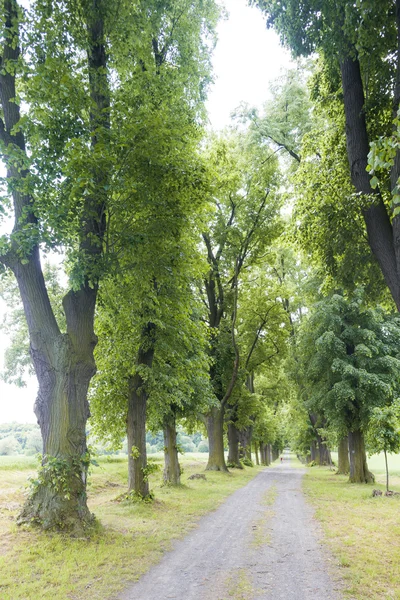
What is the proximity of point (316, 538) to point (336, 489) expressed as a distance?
29.2ft

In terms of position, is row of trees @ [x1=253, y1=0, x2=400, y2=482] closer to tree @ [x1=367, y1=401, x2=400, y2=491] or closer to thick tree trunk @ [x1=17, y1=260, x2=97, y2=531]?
tree @ [x1=367, y1=401, x2=400, y2=491]

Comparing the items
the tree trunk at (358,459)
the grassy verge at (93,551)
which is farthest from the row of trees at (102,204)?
the tree trunk at (358,459)

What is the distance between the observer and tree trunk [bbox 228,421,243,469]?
26.1 m

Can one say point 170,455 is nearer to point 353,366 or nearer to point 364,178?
point 353,366

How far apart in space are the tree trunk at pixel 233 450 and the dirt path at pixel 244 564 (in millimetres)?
16965

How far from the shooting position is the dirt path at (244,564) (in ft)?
16.2

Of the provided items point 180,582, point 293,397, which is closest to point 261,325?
point 293,397

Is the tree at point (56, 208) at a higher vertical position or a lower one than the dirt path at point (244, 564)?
higher

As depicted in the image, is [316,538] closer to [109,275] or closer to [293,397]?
[109,275]

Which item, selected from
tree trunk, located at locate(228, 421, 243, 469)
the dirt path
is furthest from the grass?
tree trunk, located at locate(228, 421, 243, 469)

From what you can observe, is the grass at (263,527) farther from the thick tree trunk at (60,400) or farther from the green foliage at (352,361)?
the green foliage at (352,361)

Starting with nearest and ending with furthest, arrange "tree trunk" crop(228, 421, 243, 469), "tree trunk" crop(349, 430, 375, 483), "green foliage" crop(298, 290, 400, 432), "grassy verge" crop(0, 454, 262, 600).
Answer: "grassy verge" crop(0, 454, 262, 600) < "green foliage" crop(298, 290, 400, 432) < "tree trunk" crop(349, 430, 375, 483) < "tree trunk" crop(228, 421, 243, 469)

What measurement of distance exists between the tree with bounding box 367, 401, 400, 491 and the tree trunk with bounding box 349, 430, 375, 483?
3.50 m

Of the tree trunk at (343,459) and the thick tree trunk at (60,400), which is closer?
the thick tree trunk at (60,400)
